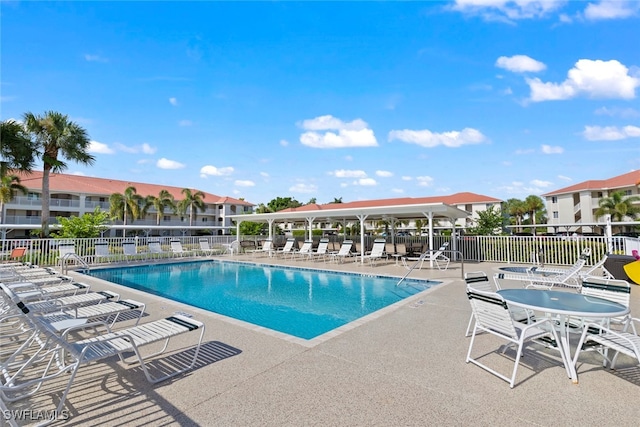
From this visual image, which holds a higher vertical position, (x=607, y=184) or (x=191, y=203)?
(x=607, y=184)

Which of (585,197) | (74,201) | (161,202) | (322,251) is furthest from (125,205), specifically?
(585,197)

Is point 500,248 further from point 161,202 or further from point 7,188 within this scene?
point 161,202

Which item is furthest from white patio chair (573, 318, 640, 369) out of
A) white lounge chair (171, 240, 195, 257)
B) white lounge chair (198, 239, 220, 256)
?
white lounge chair (198, 239, 220, 256)

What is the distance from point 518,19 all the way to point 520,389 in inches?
509

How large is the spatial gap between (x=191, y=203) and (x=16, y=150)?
29867 mm

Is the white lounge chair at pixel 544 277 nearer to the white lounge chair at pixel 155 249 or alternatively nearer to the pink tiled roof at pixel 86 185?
the white lounge chair at pixel 155 249

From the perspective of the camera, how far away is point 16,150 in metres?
13.0

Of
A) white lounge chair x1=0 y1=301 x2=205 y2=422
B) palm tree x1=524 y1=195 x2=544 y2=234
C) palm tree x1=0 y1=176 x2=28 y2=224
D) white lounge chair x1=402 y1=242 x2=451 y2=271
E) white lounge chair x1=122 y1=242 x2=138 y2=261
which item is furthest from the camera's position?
palm tree x1=524 y1=195 x2=544 y2=234

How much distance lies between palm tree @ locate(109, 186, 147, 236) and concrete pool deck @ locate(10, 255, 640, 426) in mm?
36485

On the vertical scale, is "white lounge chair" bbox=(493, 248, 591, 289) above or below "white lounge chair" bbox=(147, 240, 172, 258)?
below

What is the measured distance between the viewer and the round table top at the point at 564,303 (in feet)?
9.86

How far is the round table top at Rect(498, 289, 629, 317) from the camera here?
3.01 m

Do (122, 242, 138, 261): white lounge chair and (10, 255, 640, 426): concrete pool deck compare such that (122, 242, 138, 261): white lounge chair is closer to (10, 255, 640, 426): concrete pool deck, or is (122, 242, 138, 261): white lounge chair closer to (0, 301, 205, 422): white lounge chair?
(0, 301, 205, 422): white lounge chair

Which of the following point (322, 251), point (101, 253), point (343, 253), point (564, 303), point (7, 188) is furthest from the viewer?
point (7, 188)
